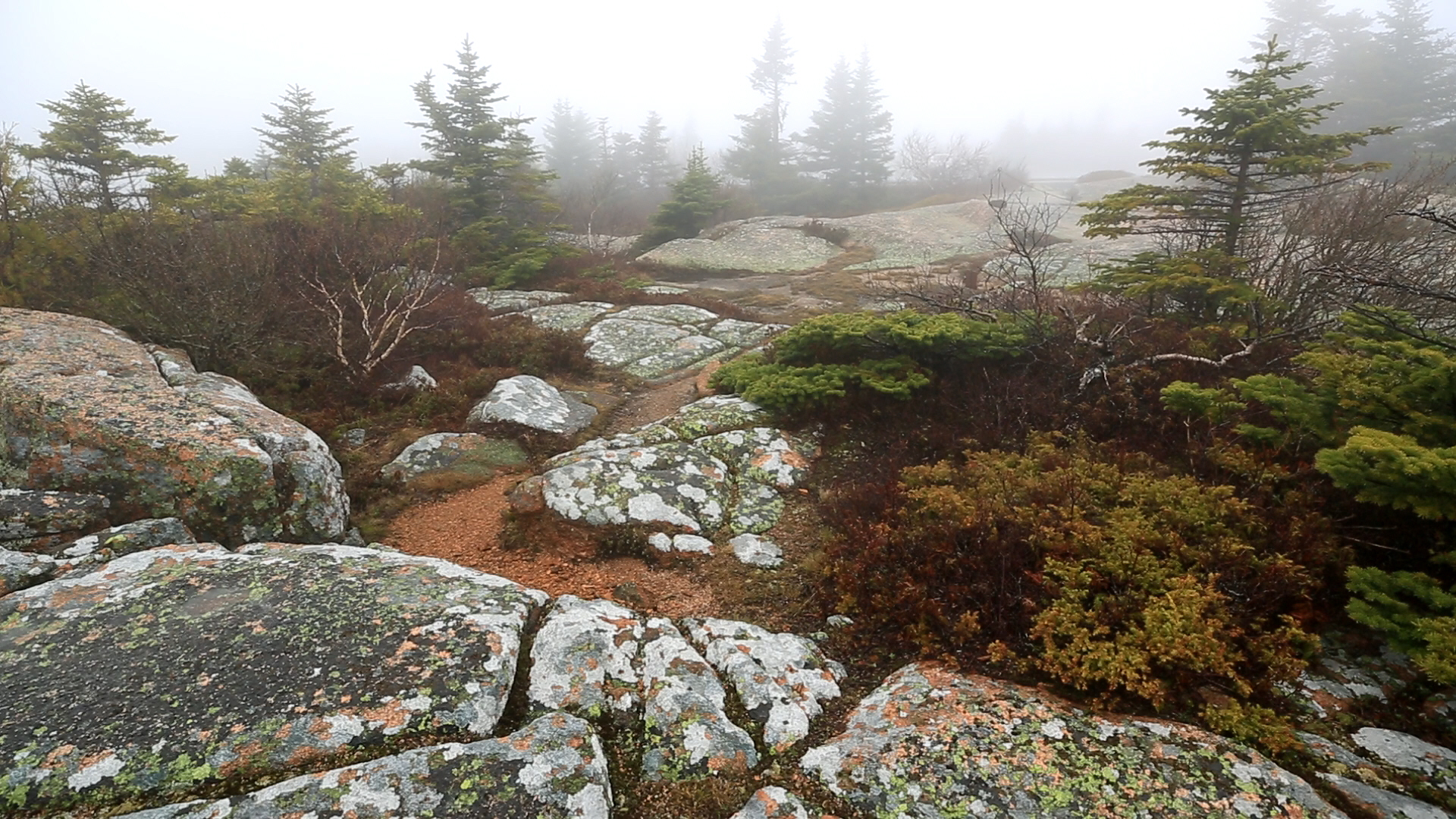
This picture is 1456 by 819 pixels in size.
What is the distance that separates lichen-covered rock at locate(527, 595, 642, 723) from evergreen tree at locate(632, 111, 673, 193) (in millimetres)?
46184

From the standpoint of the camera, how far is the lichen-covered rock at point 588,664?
3.41m

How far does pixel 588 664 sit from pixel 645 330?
10.4 metres

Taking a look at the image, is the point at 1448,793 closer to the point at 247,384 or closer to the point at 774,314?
the point at 247,384

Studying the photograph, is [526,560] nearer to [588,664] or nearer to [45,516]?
[588,664]

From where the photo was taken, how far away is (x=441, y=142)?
1953 centimetres

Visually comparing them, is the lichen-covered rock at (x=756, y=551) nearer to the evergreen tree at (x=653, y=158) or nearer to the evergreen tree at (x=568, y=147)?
the evergreen tree at (x=653, y=158)

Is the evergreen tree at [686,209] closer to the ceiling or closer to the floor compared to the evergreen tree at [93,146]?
closer to the floor

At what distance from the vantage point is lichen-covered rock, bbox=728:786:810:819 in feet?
9.46

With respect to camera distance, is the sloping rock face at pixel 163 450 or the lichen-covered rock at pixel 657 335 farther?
the lichen-covered rock at pixel 657 335

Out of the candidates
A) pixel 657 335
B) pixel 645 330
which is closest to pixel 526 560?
pixel 657 335

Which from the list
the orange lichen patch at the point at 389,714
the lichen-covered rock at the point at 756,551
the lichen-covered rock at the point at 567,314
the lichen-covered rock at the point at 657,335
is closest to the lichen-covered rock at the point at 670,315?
the lichen-covered rock at the point at 657,335

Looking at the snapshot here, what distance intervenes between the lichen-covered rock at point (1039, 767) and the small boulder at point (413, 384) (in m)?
8.07

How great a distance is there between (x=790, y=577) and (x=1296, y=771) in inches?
127

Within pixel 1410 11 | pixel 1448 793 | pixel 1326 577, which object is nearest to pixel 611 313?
pixel 1326 577
